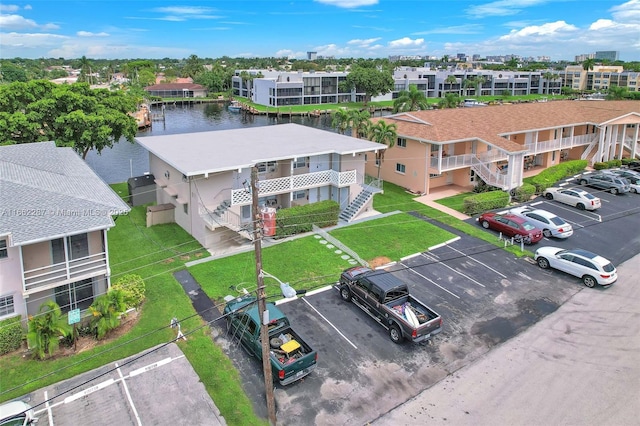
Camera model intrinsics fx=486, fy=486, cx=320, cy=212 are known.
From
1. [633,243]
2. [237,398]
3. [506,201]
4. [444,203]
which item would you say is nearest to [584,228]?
→ [633,243]

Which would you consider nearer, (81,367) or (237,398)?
(237,398)

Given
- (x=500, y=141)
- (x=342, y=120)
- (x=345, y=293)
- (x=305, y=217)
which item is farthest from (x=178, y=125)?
(x=345, y=293)

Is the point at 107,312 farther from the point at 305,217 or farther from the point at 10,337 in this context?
the point at 305,217

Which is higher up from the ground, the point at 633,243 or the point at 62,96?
the point at 62,96

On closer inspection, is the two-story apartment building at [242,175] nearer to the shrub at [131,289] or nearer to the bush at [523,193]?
the shrub at [131,289]

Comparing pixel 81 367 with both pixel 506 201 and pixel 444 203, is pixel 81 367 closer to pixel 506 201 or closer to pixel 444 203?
pixel 444 203

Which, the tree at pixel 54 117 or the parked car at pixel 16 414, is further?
the tree at pixel 54 117


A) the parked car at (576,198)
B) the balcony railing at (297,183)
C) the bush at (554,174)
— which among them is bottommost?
the parked car at (576,198)

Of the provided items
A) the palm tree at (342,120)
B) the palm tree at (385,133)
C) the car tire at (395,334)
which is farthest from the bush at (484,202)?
the car tire at (395,334)
